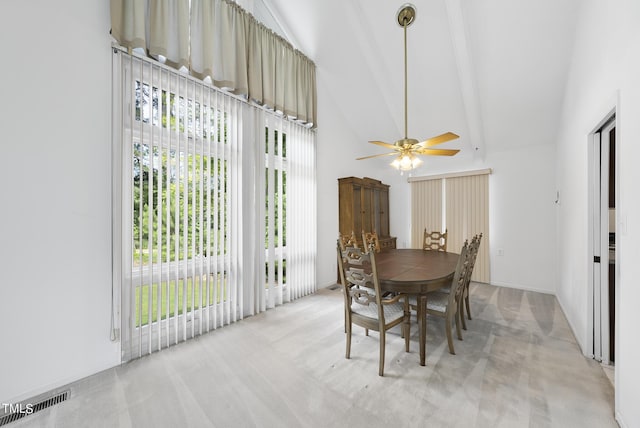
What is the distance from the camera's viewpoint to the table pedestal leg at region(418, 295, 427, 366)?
2041mm

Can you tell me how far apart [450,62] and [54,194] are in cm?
440

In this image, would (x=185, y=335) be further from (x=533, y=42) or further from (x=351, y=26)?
(x=533, y=42)

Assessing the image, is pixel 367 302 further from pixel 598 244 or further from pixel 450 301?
pixel 598 244

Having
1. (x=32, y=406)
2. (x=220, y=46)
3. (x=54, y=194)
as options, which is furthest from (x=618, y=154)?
(x=32, y=406)

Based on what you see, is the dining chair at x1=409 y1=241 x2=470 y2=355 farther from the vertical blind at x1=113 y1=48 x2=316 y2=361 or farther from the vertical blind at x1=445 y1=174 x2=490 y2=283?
the vertical blind at x1=445 y1=174 x2=490 y2=283

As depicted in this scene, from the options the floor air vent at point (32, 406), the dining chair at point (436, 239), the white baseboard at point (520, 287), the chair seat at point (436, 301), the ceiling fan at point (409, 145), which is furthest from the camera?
the white baseboard at point (520, 287)

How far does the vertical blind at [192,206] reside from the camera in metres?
2.18

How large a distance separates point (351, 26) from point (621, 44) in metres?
2.76

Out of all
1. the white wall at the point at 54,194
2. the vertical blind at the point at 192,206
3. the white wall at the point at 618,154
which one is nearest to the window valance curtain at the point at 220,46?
the vertical blind at the point at 192,206

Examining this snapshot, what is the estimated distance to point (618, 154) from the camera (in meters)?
1.57

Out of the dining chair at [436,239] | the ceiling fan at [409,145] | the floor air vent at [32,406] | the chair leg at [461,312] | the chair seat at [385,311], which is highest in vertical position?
the ceiling fan at [409,145]

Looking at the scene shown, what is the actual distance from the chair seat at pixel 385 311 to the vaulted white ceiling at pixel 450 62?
3.14 meters

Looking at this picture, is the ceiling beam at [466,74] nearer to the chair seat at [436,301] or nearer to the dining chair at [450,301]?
the dining chair at [450,301]

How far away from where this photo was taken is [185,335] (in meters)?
2.52
